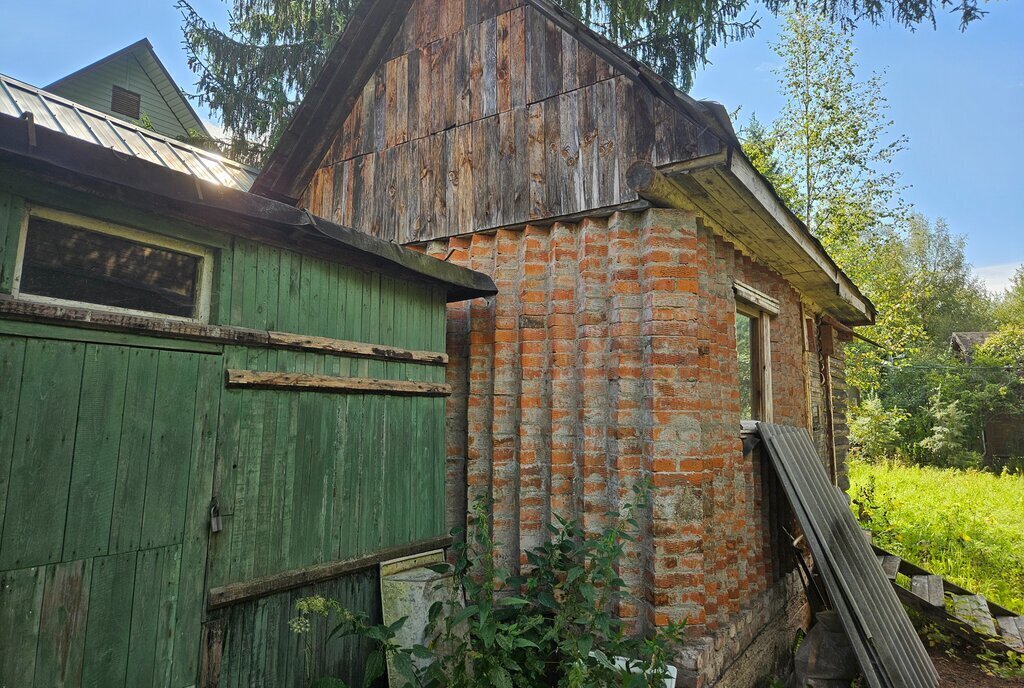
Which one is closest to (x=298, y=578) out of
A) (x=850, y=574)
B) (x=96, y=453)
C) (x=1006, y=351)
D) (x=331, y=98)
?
(x=96, y=453)

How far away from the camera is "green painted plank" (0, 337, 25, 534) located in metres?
2.18

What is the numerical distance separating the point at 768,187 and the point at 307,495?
3.79 meters

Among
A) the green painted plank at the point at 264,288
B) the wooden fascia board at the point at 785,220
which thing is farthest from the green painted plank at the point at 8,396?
the wooden fascia board at the point at 785,220

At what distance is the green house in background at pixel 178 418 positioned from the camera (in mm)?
2256

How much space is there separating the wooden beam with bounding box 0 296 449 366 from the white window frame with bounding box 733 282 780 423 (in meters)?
3.48

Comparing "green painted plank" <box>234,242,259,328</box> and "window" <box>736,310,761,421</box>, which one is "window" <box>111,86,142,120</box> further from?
"window" <box>736,310,761,421</box>

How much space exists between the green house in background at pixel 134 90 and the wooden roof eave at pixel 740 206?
578 inches

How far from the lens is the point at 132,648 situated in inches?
97.8

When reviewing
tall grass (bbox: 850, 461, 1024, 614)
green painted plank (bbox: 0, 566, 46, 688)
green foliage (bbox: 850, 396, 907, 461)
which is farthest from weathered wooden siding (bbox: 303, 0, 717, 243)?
green foliage (bbox: 850, 396, 907, 461)

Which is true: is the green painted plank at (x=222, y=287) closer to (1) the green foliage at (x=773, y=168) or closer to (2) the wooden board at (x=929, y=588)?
(2) the wooden board at (x=929, y=588)

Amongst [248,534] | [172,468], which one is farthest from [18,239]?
[248,534]

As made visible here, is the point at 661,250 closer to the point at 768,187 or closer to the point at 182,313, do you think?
the point at 768,187

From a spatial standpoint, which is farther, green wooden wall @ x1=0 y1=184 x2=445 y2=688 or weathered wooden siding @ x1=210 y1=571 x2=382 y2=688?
weathered wooden siding @ x1=210 y1=571 x2=382 y2=688

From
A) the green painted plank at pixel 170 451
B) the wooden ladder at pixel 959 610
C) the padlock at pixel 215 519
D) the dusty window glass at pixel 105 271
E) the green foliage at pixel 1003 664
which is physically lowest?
the green foliage at pixel 1003 664
